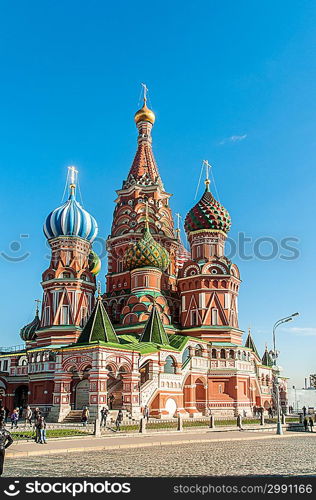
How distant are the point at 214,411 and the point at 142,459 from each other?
2476cm

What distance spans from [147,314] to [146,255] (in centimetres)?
477

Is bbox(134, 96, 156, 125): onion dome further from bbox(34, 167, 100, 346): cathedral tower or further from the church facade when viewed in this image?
bbox(34, 167, 100, 346): cathedral tower

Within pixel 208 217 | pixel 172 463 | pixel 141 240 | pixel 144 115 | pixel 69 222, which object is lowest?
pixel 172 463

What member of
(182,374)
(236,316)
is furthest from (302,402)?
(182,374)

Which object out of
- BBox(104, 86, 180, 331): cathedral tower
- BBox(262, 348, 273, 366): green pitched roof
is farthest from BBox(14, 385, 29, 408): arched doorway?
BBox(262, 348, 273, 366): green pitched roof

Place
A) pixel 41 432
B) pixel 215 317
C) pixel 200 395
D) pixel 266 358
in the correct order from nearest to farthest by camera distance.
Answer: pixel 41 432
pixel 200 395
pixel 215 317
pixel 266 358

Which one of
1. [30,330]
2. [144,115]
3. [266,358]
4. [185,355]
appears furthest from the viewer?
[266,358]

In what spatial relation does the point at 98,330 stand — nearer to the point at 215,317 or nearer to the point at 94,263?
the point at 215,317

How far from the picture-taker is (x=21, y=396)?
43938 millimetres

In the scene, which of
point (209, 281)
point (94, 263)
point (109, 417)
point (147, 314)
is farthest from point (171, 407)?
point (94, 263)

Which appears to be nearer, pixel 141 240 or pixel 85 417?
pixel 85 417

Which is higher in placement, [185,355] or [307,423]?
[185,355]

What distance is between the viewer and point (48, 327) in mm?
39750
